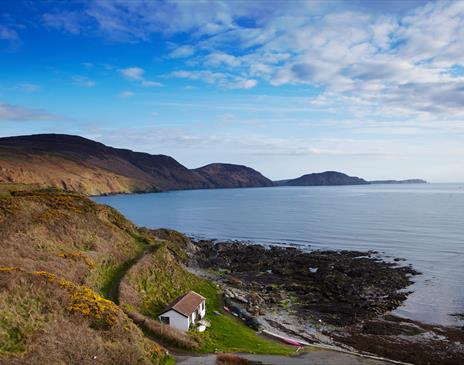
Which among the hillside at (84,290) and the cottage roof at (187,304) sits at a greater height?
the hillside at (84,290)

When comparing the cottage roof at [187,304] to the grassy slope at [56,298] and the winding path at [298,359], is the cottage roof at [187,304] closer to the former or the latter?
the winding path at [298,359]

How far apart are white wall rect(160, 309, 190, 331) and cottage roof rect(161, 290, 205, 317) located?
31 centimetres

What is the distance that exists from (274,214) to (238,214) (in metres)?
14.3

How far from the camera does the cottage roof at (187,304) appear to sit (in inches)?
1364

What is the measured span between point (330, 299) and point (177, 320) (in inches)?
983

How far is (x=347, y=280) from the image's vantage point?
60531 mm

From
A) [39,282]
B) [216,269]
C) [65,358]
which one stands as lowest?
[216,269]

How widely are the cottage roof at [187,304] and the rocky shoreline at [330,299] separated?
22.1ft

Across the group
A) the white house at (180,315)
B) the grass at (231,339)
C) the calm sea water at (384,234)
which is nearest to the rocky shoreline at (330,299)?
the grass at (231,339)

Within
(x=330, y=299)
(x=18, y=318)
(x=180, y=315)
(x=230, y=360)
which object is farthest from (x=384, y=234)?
(x=18, y=318)

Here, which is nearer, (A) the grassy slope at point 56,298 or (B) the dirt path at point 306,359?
(A) the grassy slope at point 56,298

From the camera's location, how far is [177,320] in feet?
113

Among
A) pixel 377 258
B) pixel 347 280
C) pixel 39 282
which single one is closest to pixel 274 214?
pixel 377 258

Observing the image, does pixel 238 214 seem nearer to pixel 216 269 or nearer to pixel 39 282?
pixel 216 269
